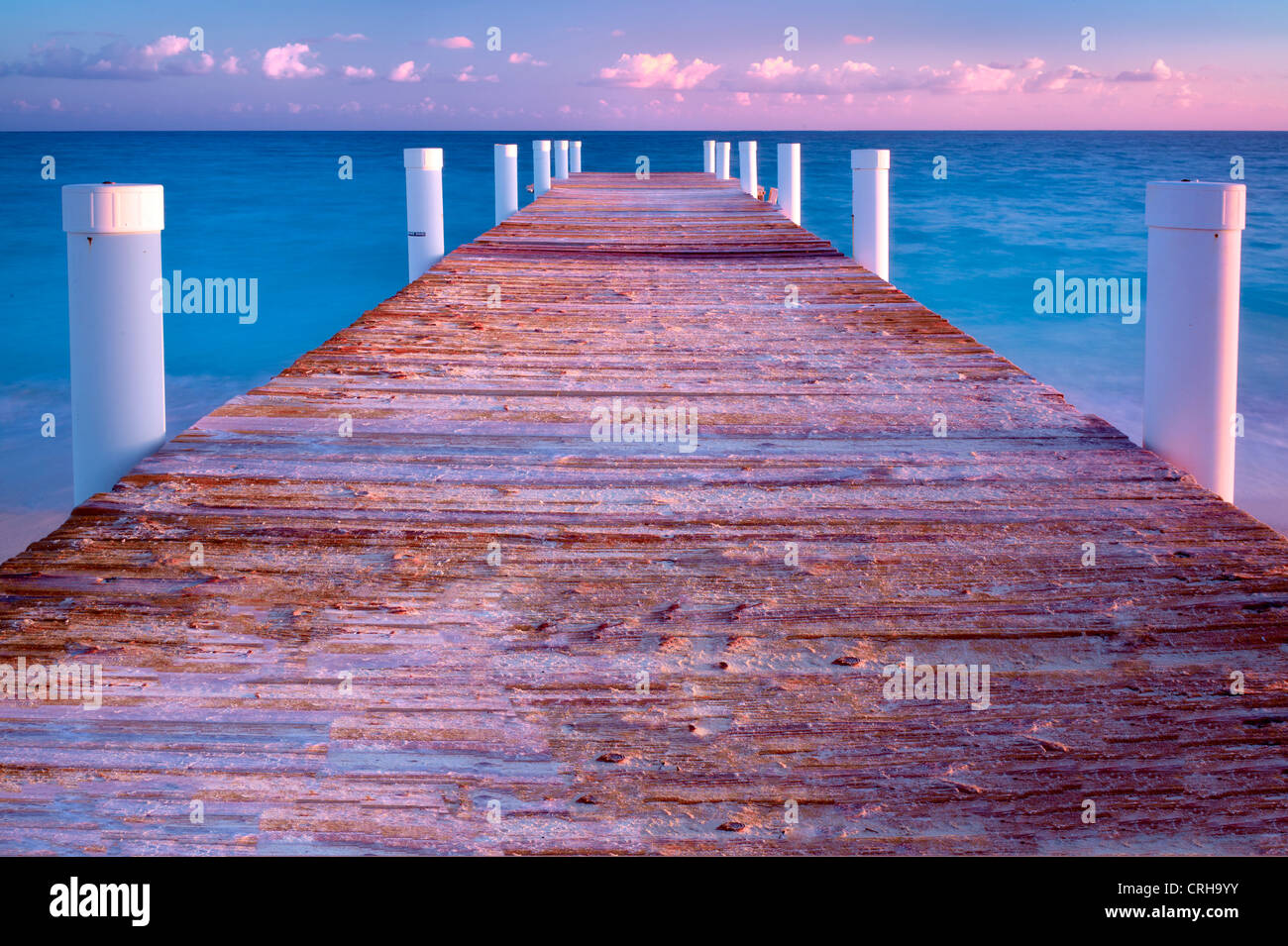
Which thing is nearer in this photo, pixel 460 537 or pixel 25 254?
pixel 460 537

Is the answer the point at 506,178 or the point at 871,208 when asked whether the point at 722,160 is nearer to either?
the point at 506,178

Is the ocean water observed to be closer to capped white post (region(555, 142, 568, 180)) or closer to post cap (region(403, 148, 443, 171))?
capped white post (region(555, 142, 568, 180))

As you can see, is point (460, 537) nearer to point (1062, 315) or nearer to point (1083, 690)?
point (1083, 690)

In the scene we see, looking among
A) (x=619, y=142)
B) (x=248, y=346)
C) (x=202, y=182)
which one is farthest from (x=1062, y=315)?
(x=619, y=142)

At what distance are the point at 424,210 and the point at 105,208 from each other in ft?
14.3

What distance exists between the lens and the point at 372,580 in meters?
2.32


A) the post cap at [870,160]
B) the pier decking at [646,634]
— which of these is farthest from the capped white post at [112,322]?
the post cap at [870,160]

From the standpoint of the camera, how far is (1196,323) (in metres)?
2.92

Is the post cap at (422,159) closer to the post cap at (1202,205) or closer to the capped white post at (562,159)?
the post cap at (1202,205)

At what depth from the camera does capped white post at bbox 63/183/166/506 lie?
2.69m

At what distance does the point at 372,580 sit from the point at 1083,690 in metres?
1.46

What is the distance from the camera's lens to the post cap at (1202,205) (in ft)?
9.36

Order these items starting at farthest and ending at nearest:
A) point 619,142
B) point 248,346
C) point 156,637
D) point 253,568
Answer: point 619,142 → point 248,346 → point 253,568 → point 156,637

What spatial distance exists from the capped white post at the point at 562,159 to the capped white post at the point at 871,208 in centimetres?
828
